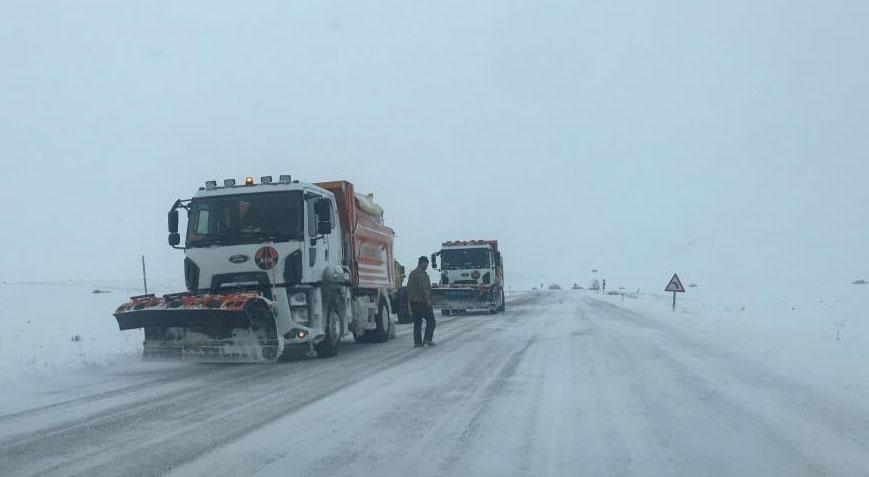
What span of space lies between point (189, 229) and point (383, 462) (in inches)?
357

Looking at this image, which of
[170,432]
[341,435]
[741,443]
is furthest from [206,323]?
[741,443]

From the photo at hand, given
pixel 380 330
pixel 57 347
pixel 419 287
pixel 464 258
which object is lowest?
pixel 57 347

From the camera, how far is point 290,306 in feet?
42.0

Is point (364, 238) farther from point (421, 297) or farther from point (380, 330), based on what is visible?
point (380, 330)

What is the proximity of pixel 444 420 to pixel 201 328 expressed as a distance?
6.30m

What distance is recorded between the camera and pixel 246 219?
44.0 feet

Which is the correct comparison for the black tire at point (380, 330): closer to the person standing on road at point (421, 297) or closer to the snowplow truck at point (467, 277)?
the person standing on road at point (421, 297)

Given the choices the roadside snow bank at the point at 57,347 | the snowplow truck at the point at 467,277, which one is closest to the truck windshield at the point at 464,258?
the snowplow truck at the point at 467,277

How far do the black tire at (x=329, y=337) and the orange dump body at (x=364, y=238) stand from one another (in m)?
1.57

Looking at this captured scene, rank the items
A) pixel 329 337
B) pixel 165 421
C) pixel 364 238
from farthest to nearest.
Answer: pixel 364 238, pixel 329 337, pixel 165 421

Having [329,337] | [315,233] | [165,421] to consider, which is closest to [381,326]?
[329,337]

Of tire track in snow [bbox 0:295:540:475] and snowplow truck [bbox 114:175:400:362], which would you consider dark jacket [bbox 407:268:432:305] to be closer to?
snowplow truck [bbox 114:175:400:362]

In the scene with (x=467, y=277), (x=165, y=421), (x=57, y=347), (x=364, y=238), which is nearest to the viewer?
(x=165, y=421)

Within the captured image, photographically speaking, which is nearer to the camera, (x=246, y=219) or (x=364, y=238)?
(x=246, y=219)
